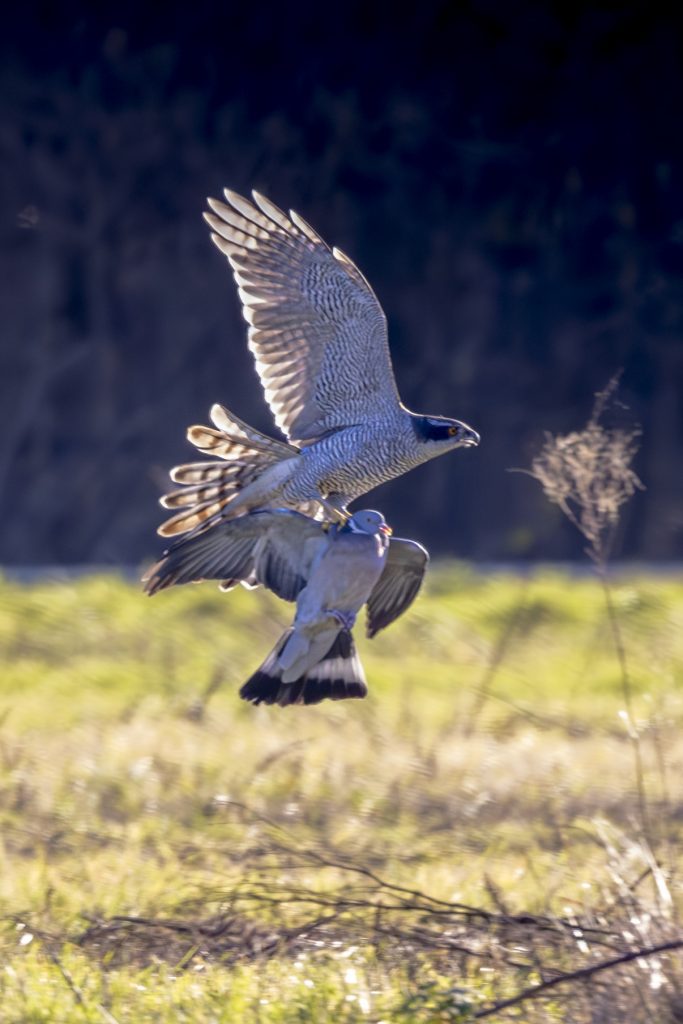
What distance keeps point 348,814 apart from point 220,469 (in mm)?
1486

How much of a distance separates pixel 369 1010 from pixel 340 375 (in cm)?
204

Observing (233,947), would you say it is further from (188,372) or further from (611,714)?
(188,372)

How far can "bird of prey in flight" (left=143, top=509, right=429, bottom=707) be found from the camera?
13.8 ft

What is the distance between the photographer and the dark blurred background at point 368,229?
1066 cm

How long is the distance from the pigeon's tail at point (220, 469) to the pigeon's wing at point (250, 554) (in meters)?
0.34

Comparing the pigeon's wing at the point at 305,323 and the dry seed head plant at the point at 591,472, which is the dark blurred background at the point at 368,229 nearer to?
the pigeon's wing at the point at 305,323

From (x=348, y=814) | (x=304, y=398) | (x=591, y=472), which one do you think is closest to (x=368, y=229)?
(x=348, y=814)

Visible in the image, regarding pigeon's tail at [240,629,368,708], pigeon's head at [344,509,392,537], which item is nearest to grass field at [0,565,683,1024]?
pigeon's tail at [240,629,368,708]

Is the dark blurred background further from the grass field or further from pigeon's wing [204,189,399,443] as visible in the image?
pigeon's wing [204,189,399,443]

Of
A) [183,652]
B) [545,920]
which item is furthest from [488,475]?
[545,920]

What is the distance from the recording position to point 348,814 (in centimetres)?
578

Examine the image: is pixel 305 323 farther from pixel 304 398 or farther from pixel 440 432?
pixel 440 432

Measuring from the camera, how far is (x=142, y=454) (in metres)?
11.4

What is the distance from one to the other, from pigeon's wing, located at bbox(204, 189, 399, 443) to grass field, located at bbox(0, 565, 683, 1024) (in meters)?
1.02
